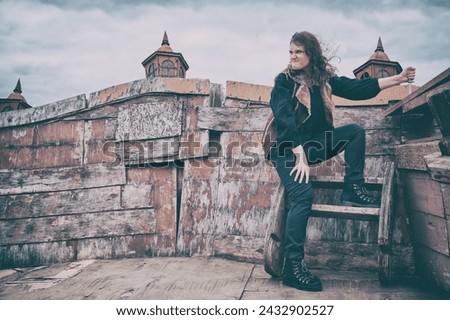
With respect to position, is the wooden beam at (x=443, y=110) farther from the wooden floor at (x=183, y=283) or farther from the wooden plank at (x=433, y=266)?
the wooden floor at (x=183, y=283)

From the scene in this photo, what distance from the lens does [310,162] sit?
2502mm

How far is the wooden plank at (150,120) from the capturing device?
3328 millimetres

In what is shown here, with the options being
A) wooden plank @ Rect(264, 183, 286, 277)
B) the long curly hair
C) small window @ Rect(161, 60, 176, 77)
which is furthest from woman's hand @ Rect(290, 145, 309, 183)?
small window @ Rect(161, 60, 176, 77)

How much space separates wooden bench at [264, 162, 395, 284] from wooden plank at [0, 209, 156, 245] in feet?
4.73

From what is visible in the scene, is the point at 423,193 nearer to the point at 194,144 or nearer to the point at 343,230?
the point at 343,230

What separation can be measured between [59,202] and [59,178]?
245 mm

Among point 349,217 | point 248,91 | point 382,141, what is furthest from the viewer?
point 248,91

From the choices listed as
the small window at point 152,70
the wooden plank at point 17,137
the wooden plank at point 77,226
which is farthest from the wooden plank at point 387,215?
the small window at point 152,70

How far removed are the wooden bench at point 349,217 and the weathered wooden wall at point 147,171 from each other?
0.61 metres

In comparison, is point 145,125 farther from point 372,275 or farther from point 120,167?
point 372,275

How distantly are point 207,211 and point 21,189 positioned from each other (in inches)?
78.4

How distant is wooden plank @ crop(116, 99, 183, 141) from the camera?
3328 mm

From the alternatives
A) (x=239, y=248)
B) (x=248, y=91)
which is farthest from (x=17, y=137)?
(x=239, y=248)
